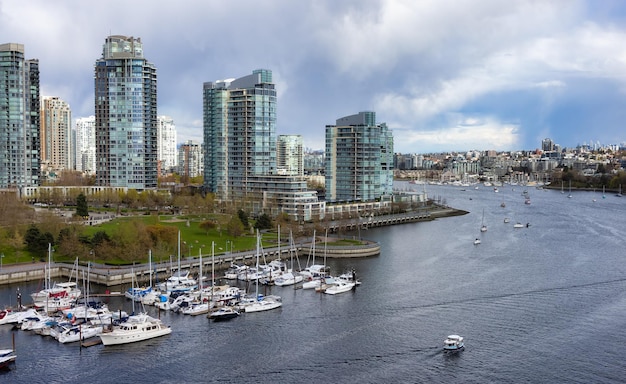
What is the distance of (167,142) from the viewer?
5458 inches

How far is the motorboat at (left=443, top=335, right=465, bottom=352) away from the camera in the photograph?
22094 millimetres

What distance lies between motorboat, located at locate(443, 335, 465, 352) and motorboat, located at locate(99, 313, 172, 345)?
10.5m

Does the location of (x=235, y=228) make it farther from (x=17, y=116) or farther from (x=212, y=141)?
(x=17, y=116)

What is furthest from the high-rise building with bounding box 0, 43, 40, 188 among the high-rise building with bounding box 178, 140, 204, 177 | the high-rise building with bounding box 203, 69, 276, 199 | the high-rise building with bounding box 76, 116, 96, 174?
the high-rise building with bounding box 76, 116, 96, 174

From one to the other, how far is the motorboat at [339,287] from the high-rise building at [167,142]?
103454 mm

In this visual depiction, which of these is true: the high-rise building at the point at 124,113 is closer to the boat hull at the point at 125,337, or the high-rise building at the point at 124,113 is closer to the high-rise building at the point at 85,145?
the boat hull at the point at 125,337

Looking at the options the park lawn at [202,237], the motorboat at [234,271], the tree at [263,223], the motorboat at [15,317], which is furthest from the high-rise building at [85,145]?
the motorboat at [15,317]

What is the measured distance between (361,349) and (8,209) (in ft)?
104

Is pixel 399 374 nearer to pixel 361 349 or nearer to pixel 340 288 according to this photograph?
pixel 361 349

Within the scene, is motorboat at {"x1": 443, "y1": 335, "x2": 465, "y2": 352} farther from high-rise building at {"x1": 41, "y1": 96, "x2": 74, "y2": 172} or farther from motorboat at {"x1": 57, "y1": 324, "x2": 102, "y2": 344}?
high-rise building at {"x1": 41, "y1": 96, "x2": 74, "y2": 172}

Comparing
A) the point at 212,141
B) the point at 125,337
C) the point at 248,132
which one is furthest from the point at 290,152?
the point at 125,337

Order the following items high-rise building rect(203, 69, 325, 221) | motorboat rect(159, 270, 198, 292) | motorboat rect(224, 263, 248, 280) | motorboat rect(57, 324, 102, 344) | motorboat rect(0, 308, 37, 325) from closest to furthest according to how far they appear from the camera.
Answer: motorboat rect(57, 324, 102, 344)
motorboat rect(0, 308, 37, 325)
motorboat rect(159, 270, 198, 292)
motorboat rect(224, 263, 248, 280)
high-rise building rect(203, 69, 325, 221)

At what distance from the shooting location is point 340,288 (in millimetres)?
31109

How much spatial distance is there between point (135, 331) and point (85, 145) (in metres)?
113
